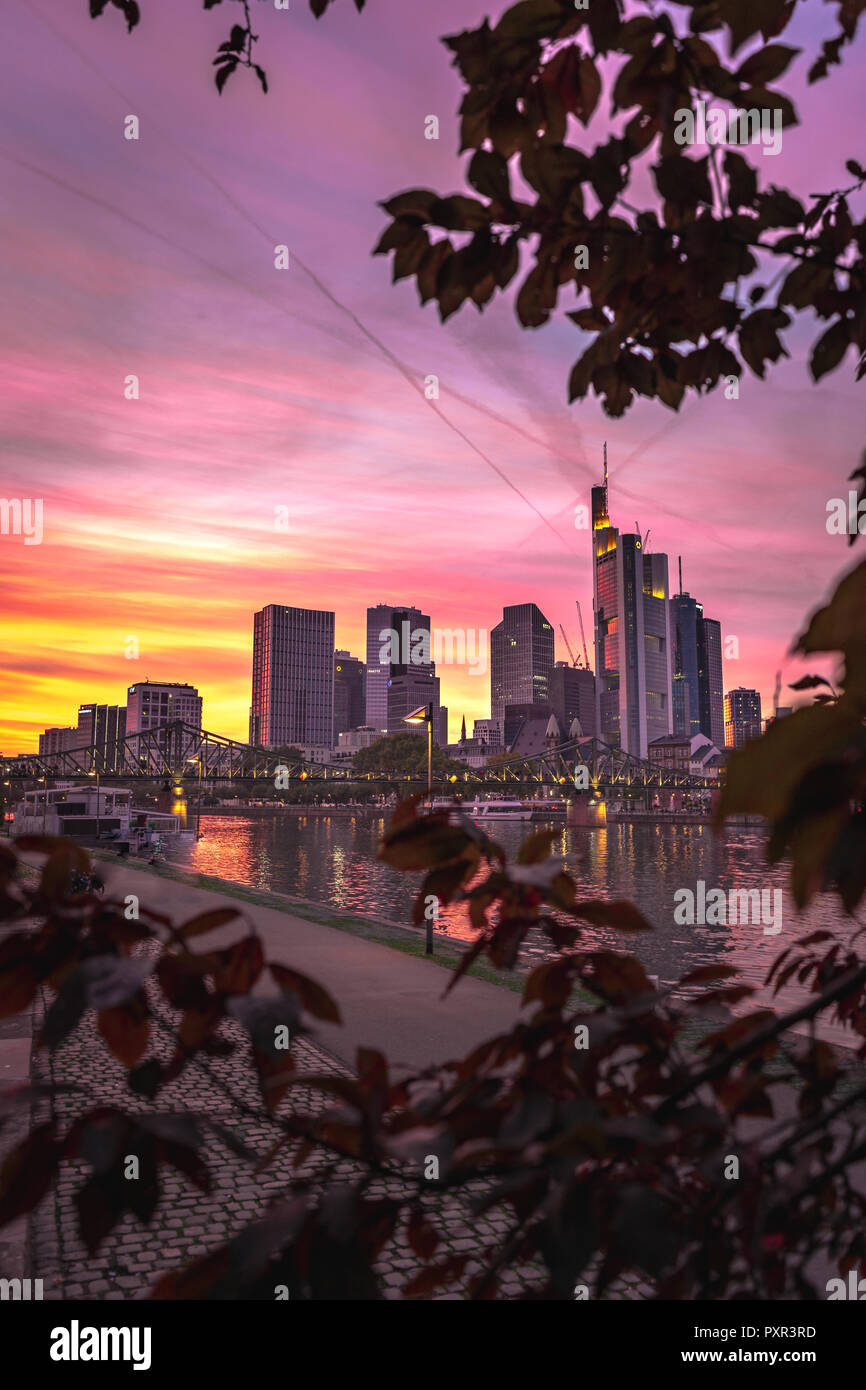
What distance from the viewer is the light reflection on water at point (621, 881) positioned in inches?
852

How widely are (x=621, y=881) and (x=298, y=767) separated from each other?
122208 millimetres

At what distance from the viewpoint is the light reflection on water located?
2164cm

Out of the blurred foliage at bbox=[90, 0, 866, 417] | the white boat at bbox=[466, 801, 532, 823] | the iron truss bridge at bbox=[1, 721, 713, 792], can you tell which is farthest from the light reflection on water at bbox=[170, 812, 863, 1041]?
the iron truss bridge at bbox=[1, 721, 713, 792]

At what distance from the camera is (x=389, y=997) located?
1084 centimetres

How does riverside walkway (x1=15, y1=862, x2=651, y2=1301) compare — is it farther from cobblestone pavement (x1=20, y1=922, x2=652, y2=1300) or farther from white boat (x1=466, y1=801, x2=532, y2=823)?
white boat (x1=466, y1=801, x2=532, y2=823)

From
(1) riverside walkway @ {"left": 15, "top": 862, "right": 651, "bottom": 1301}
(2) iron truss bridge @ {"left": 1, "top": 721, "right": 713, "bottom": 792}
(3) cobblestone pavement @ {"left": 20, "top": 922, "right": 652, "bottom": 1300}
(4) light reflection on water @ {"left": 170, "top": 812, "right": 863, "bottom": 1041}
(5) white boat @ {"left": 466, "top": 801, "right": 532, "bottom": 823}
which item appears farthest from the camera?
(2) iron truss bridge @ {"left": 1, "top": 721, "right": 713, "bottom": 792}

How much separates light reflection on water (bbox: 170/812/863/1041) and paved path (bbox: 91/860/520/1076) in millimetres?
2002

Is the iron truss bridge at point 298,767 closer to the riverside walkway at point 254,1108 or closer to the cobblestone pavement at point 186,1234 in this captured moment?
the riverside walkway at point 254,1108

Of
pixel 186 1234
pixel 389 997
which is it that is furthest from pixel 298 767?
pixel 186 1234

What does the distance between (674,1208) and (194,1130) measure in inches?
29.0

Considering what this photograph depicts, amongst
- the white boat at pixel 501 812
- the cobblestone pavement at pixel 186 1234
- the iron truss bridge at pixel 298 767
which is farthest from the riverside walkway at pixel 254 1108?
the iron truss bridge at pixel 298 767

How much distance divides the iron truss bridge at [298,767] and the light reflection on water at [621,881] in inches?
2002
